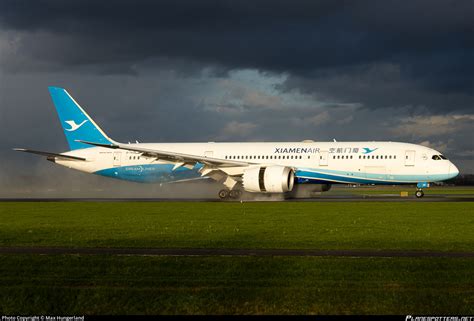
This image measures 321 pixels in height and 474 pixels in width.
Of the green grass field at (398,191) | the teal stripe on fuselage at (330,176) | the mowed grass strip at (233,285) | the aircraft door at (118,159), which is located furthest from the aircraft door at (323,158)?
the mowed grass strip at (233,285)

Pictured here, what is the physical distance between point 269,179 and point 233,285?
31.4 metres

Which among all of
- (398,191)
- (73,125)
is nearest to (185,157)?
(73,125)

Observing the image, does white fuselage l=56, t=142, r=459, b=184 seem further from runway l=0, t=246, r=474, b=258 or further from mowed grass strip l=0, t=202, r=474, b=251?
runway l=0, t=246, r=474, b=258

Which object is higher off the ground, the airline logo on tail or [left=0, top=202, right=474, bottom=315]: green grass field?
the airline logo on tail

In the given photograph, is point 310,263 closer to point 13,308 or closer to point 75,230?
point 13,308

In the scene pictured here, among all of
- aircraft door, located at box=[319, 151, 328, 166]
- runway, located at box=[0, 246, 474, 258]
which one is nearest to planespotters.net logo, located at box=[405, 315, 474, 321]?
runway, located at box=[0, 246, 474, 258]

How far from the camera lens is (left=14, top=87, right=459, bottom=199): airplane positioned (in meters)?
45.2

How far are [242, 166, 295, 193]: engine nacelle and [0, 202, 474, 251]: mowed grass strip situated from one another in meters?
9.29

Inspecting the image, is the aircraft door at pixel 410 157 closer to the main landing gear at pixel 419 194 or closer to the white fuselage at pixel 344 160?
the white fuselage at pixel 344 160

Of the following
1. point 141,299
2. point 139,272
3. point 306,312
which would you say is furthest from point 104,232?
point 306,312

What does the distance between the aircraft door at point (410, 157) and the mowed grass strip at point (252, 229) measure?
11.8m

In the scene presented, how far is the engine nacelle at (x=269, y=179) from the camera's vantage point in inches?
1704

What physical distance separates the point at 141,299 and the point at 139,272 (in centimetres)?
277

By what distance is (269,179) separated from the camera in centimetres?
4331
